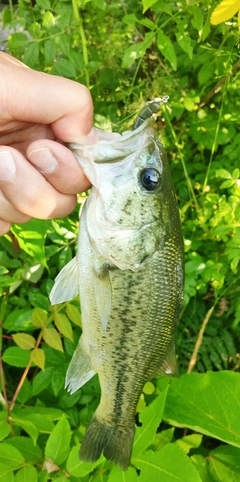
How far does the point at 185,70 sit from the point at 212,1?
697 millimetres

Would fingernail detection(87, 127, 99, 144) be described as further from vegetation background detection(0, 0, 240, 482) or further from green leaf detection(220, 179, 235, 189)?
green leaf detection(220, 179, 235, 189)

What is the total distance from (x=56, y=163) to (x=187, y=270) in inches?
41.6

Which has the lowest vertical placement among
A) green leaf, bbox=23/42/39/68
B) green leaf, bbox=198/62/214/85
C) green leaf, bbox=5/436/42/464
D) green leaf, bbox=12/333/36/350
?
green leaf, bbox=5/436/42/464

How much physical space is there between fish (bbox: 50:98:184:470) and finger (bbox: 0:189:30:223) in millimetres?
242

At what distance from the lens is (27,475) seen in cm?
143

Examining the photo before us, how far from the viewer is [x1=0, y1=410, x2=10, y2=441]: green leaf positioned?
1.46 meters

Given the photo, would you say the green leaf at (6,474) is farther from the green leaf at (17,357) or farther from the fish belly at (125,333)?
the green leaf at (17,357)

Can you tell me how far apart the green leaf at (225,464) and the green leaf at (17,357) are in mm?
990

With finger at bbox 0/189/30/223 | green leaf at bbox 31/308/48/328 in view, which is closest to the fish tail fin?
green leaf at bbox 31/308/48/328

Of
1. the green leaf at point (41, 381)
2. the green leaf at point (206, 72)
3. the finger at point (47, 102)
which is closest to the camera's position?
the finger at point (47, 102)

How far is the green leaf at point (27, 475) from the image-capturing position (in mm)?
1417

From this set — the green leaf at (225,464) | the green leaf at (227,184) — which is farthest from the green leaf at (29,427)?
the green leaf at (227,184)

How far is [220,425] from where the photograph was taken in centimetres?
193

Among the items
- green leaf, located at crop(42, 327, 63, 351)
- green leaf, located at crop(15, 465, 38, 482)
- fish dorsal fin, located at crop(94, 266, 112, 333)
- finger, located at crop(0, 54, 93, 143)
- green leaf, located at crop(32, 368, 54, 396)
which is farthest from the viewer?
green leaf, located at crop(32, 368, 54, 396)
